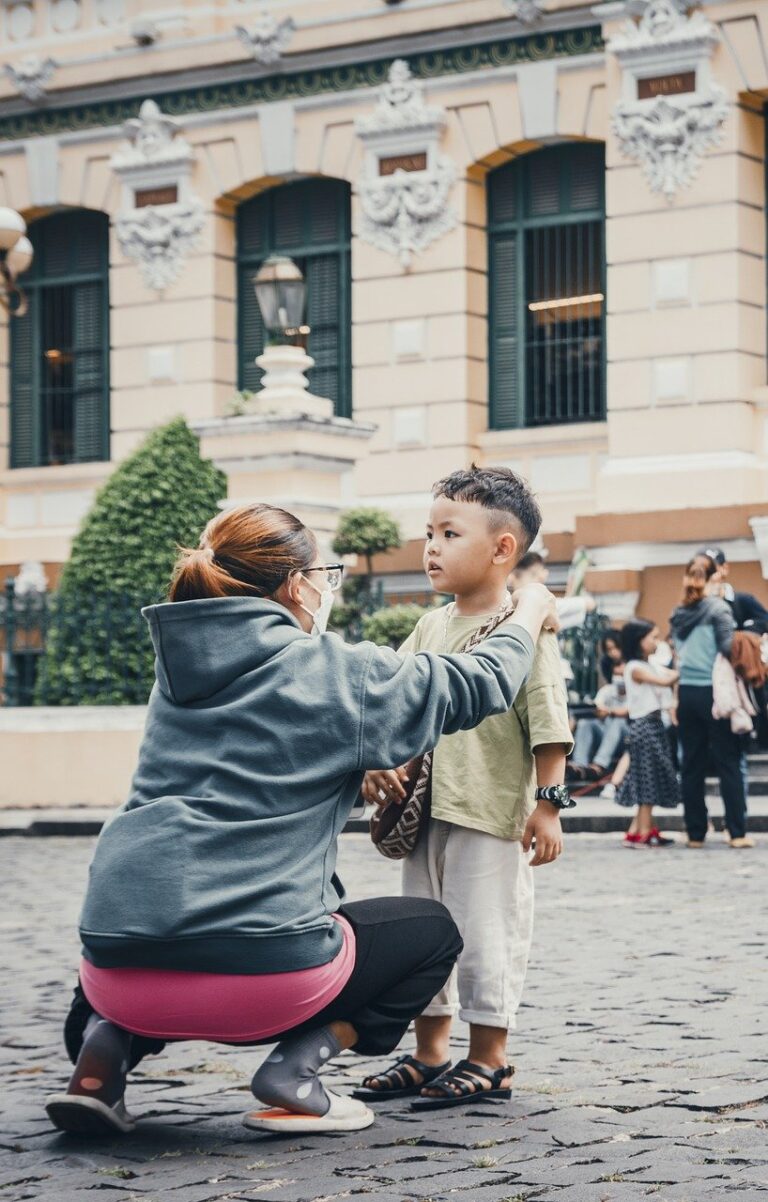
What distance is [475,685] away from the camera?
184 inches

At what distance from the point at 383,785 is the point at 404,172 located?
1661cm

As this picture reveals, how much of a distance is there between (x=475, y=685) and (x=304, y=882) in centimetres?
57

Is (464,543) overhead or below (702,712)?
overhead

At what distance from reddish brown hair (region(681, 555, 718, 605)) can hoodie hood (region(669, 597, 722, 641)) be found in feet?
0.13

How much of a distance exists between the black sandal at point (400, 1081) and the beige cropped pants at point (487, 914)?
184 millimetres

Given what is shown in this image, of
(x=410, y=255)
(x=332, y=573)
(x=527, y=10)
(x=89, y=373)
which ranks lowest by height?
(x=332, y=573)

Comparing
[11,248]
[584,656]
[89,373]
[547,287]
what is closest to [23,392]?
[89,373]

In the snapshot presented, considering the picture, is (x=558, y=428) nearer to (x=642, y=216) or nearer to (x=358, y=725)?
(x=642, y=216)

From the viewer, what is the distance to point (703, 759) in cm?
1272

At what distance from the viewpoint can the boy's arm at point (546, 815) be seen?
16.4 feet

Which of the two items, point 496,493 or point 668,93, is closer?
point 496,493

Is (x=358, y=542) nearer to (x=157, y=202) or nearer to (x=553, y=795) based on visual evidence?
(x=157, y=202)

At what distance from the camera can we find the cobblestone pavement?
14.2 ft

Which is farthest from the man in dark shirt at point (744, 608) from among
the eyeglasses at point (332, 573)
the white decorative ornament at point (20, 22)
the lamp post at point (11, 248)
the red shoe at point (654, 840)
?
the white decorative ornament at point (20, 22)
